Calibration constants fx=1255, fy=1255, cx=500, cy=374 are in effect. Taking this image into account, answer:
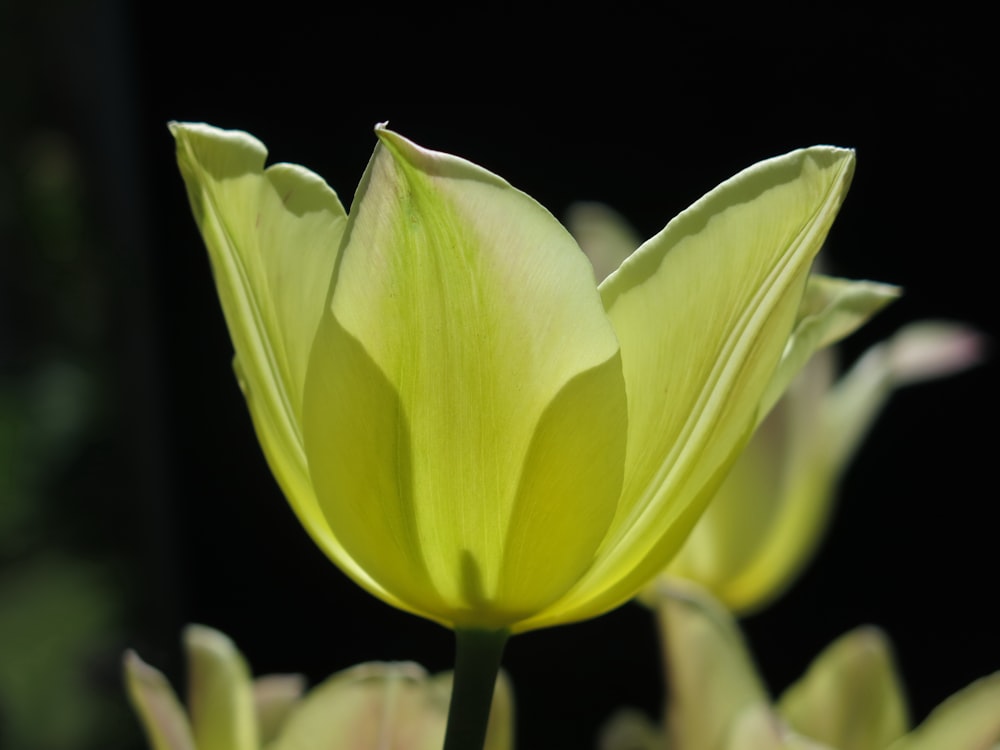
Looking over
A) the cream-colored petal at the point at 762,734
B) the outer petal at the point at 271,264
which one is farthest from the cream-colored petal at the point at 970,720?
the outer petal at the point at 271,264

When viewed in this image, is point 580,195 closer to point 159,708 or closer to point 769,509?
point 769,509

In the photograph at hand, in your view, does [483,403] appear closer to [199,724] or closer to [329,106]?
[199,724]

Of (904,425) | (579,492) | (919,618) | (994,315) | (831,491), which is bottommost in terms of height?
(919,618)

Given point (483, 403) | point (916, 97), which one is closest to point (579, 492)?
point (483, 403)

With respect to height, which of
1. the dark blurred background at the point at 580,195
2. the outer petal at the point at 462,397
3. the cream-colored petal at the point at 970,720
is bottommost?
the dark blurred background at the point at 580,195

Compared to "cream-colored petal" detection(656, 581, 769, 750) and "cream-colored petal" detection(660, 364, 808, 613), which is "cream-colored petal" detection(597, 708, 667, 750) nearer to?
"cream-colored petal" detection(656, 581, 769, 750)

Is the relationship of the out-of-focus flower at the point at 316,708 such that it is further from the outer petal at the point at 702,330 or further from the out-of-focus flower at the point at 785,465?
the out-of-focus flower at the point at 785,465
